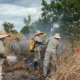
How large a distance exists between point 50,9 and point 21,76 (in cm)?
632

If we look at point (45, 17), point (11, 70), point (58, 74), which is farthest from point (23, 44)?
point (58, 74)

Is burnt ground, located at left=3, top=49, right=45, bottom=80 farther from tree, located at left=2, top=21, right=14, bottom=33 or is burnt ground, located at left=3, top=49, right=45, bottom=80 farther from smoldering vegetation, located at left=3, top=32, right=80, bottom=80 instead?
tree, located at left=2, top=21, right=14, bottom=33

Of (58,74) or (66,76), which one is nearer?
(66,76)

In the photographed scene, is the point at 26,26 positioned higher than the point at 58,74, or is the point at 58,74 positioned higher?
the point at 26,26

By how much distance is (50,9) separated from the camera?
34.5 feet

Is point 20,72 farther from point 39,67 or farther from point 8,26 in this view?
point 8,26

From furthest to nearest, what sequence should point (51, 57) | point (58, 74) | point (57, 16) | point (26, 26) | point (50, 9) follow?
point (26, 26) → point (50, 9) → point (57, 16) → point (51, 57) → point (58, 74)

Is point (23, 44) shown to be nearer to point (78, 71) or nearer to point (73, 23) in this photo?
point (73, 23)

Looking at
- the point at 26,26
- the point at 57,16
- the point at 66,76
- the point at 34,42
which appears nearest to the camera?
the point at 66,76

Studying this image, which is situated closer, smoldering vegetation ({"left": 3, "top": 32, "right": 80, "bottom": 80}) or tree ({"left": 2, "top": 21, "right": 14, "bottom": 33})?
smoldering vegetation ({"left": 3, "top": 32, "right": 80, "bottom": 80})

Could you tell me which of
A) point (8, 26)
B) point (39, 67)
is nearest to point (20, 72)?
point (39, 67)

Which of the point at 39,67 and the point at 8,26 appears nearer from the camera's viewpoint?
the point at 39,67

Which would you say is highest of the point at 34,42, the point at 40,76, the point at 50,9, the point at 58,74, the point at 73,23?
the point at 50,9

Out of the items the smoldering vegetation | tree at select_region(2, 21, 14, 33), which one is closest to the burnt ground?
the smoldering vegetation
